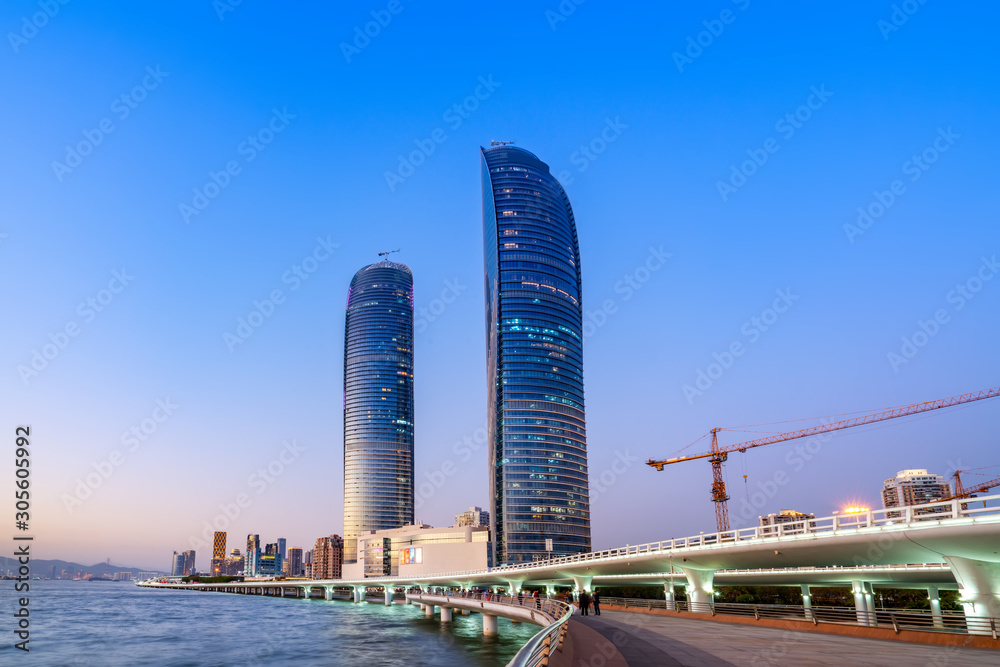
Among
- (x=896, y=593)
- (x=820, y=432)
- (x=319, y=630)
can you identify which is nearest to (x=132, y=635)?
(x=319, y=630)

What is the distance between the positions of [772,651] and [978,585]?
14.6 metres

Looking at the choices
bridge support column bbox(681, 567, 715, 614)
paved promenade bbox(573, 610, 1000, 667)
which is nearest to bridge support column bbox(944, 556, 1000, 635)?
paved promenade bbox(573, 610, 1000, 667)

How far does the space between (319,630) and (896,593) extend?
86.2 metres

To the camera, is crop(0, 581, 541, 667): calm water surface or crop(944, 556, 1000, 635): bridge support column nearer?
crop(944, 556, 1000, 635): bridge support column

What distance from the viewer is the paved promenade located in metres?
20.6

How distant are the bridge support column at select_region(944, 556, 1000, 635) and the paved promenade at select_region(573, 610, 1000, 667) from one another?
19.5 ft

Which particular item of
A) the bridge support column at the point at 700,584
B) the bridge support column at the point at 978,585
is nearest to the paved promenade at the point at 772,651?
the bridge support column at the point at 978,585

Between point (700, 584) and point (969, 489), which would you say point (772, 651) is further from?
point (969, 489)

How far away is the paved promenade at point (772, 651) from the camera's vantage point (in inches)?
810

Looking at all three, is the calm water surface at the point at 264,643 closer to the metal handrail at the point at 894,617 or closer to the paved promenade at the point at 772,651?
the metal handrail at the point at 894,617

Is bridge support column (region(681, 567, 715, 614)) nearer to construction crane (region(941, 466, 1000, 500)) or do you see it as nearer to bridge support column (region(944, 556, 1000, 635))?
bridge support column (region(944, 556, 1000, 635))

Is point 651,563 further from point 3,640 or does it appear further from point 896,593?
point 3,640

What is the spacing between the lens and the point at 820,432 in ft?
564

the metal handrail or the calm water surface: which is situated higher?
the metal handrail
